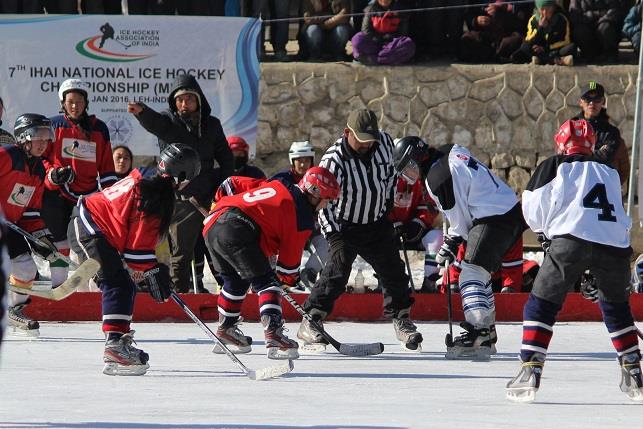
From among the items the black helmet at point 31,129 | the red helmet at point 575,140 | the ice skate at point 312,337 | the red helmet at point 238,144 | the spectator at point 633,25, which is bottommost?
the ice skate at point 312,337

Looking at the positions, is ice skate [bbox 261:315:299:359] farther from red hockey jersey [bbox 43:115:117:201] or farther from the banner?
the banner

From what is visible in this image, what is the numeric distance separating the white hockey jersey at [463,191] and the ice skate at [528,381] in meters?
1.68

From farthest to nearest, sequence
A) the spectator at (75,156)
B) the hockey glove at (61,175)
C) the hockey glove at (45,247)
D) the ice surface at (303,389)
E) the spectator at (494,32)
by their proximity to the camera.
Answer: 1. the spectator at (494,32)
2. the spectator at (75,156)
3. the hockey glove at (61,175)
4. the hockey glove at (45,247)
5. the ice surface at (303,389)

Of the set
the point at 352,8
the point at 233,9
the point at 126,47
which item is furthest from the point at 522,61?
the point at 126,47

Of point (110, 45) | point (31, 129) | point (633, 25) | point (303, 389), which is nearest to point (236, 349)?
point (303, 389)

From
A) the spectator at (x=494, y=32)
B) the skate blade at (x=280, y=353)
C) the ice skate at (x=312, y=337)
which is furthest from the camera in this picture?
the spectator at (x=494, y=32)

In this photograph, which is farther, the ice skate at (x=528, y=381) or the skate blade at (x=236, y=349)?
the skate blade at (x=236, y=349)

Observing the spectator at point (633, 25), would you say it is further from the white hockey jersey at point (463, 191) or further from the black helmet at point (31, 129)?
the black helmet at point (31, 129)

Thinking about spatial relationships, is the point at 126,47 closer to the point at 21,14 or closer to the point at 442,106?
the point at 21,14

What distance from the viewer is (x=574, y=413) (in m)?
5.38

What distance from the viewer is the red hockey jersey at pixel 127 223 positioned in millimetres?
6105

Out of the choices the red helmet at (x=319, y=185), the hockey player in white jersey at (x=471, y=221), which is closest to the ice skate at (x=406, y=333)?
the hockey player in white jersey at (x=471, y=221)

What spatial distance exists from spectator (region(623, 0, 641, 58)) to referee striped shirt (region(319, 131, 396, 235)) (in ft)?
14.2

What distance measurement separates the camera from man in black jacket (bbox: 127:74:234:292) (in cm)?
833
